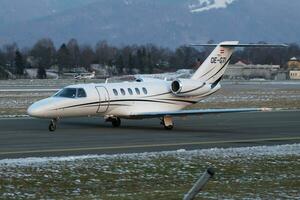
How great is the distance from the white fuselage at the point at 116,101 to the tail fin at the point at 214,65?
2.28ft

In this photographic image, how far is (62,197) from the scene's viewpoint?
465 inches

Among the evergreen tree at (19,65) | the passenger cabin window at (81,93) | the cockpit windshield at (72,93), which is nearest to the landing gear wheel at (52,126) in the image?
the cockpit windshield at (72,93)

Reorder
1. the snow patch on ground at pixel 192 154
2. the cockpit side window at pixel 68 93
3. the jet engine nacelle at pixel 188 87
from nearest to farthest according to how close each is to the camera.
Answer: the snow patch on ground at pixel 192 154 < the cockpit side window at pixel 68 93 < the jet engine nacelle at pixel 188 87

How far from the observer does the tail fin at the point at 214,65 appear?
30469 mm

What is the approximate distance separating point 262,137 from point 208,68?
749cm

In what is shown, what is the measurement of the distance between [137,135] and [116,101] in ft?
11.4

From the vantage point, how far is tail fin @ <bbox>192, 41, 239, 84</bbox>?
100.0 feet

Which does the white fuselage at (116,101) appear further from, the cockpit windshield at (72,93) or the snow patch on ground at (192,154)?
the snow patch on ground at (192,154)

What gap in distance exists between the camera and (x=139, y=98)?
27.9m

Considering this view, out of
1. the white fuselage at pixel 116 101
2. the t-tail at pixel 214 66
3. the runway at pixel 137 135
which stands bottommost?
the runway at pixel 137 135

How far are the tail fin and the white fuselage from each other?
70 centimetres

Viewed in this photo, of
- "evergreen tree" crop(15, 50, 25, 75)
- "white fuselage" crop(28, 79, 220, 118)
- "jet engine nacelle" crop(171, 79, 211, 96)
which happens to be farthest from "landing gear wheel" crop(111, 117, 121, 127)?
"evergreen tree" crop(15, 50, 25, 75)

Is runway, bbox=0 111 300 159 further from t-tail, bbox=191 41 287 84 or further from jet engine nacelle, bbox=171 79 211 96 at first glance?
t-tail, bbox=191 41 287 84

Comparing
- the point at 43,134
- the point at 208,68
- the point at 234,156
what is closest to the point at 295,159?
the point at 234,156
